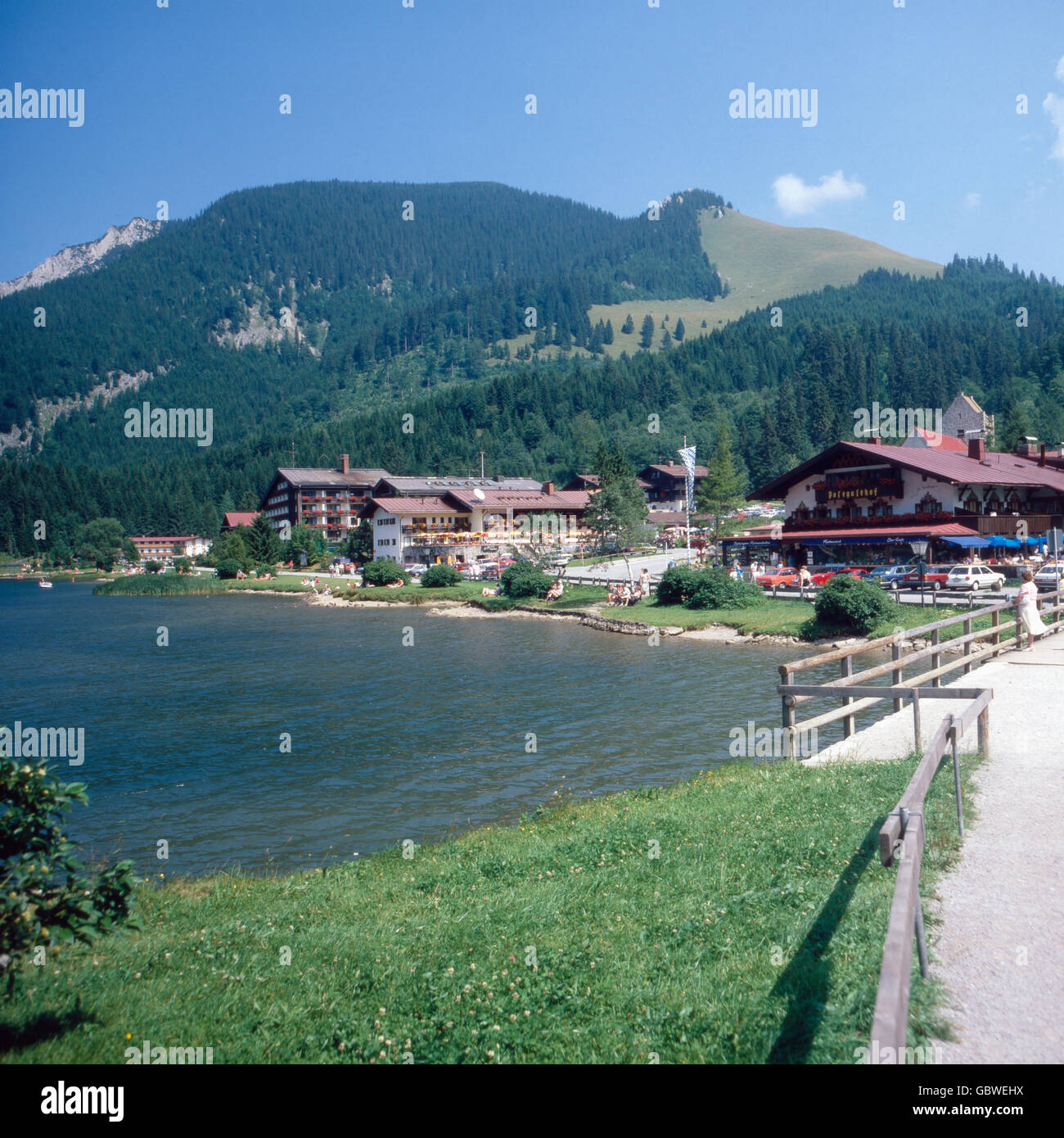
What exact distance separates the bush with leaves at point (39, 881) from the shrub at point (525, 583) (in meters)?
53.8

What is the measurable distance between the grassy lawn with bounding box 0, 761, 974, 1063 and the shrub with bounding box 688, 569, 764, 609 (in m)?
34.2

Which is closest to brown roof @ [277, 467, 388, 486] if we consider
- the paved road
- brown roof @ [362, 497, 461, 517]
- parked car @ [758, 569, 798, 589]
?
brown roof @ [362, 497, 461, 517]

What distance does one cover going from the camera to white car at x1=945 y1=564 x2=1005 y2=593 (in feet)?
136

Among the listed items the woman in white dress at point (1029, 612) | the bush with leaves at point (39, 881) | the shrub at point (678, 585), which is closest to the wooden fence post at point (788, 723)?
the woman in white dress at point (1029, 612)

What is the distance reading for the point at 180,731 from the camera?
23.3 m

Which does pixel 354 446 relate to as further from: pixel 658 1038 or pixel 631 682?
pixel 658 1038

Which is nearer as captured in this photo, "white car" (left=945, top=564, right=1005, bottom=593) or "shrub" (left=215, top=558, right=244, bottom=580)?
"white car" (left=945, top=564, right=1005, bottom=593)

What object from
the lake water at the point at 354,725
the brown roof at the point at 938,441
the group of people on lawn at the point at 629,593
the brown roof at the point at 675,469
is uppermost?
the brown roof at the point at 675,469

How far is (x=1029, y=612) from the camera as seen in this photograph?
19.7 meters

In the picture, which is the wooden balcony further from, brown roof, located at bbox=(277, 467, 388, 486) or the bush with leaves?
brown roof, located at bbox=(277, 467, 388, 486)

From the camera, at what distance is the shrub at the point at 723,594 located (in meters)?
44.1

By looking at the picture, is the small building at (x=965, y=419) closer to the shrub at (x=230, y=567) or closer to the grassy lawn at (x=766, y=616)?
the grassy lawn at (x=766, y=616)

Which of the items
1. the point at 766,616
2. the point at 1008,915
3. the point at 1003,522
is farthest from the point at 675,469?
the point at 1008,915

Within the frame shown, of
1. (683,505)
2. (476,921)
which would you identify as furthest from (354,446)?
(476,921)
